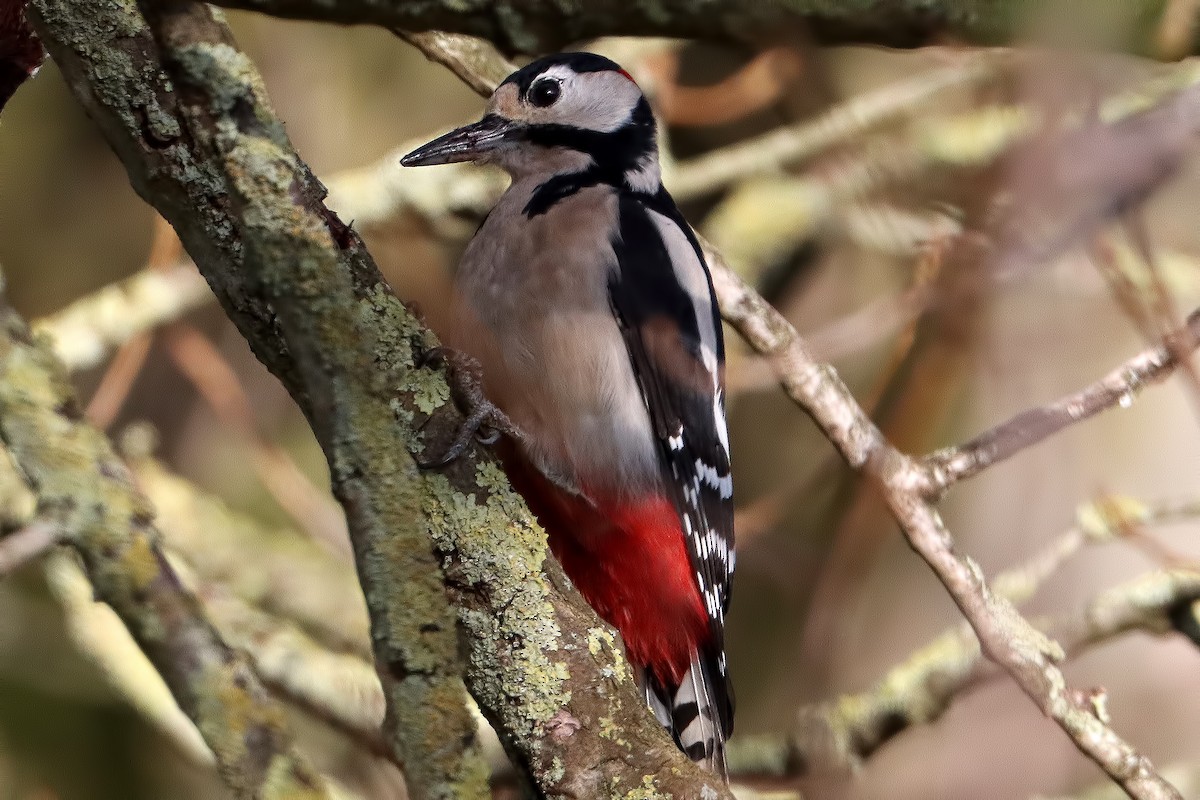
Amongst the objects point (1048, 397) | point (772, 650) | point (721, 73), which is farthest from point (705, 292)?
point (721, 73)

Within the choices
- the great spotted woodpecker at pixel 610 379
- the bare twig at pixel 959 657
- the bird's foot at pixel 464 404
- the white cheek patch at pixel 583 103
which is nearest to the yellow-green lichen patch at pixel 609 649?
the bird's foot at pixel 464 404

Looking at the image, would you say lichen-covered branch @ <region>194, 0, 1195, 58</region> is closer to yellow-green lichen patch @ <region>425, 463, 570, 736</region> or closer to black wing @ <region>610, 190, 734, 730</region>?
black wing @ <region>610, 190, 734, 730</region>

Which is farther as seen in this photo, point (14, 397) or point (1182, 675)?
point (1182, 675)

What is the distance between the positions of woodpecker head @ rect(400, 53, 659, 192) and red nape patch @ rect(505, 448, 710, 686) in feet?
2.57

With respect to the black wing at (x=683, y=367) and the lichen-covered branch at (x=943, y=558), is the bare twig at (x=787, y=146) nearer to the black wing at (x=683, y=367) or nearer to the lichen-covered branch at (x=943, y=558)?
the black wing at (x=683, y=367)

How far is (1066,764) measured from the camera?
3.15m

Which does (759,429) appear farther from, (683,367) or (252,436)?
(683,367)

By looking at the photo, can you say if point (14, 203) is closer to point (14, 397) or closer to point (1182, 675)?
point (14, 397)

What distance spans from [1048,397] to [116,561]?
282 cm

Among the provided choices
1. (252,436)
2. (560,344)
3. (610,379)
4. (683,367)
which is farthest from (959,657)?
(252,436)

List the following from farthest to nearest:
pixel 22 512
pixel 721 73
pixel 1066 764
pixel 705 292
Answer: pixel 721 73
pixel 22 512
pixel 1066 764
pixel 705 292

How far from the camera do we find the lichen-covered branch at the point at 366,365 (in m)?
1.67

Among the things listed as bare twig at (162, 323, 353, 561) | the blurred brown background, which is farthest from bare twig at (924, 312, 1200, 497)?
bare twig at (162, 323, 353, 561)

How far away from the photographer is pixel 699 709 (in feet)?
9.66
